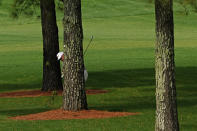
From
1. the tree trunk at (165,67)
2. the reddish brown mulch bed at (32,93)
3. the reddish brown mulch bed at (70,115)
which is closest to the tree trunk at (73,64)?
the reddish brown mulch bed at (70,115)

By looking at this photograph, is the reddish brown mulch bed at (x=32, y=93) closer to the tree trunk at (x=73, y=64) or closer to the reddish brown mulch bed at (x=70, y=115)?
the tree trunk at (x=73, y=64)

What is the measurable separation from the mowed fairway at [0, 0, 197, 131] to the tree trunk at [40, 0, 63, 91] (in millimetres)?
2068

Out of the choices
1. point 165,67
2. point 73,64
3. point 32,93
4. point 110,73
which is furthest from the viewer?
point 110,73

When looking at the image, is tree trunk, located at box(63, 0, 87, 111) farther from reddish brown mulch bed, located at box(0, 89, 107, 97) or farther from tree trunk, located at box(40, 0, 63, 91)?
tree trunk, located at box(40, 0, 63, 91)

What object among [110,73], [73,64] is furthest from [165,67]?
[110,73]

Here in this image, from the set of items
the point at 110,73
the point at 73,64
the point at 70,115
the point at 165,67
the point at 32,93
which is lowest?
the point at 110,73

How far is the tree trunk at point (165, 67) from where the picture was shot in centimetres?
1364

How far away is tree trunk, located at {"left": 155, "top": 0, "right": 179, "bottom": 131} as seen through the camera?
44.8ft

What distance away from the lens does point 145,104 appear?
2161cm

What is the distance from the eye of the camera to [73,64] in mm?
19344

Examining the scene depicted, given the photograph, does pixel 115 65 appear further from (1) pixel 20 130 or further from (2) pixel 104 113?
(1) pixel 20 130

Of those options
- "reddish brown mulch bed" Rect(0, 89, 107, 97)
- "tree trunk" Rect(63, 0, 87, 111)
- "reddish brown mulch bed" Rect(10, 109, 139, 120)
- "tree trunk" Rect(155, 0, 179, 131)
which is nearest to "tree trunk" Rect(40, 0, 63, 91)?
"reddish brown mulch bed" Rect(0, 89, 107, 97)

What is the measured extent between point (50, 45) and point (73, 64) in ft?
23.1

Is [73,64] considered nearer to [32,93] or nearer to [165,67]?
[165,67]
